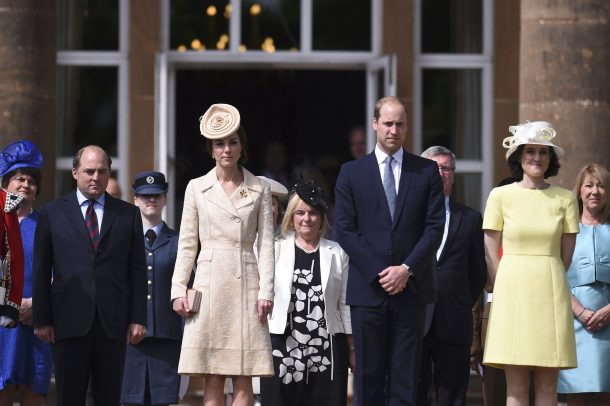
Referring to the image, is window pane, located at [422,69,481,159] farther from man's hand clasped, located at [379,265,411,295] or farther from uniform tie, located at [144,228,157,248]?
man's hand clasped, located at [379,265,411,295]

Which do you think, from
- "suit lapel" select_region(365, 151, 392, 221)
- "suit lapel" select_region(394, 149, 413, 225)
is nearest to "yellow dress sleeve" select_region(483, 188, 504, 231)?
"suit lapel" select_region(394, 149, 413, 225)

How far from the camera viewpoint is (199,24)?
46.6 feet

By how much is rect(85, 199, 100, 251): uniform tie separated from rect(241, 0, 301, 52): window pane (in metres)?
4.92

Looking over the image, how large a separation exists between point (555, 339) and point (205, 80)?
974 centimetres

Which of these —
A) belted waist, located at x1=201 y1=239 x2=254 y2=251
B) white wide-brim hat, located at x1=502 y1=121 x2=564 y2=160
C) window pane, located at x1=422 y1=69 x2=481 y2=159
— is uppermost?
window pane, located at x1=422 y1=69 x2=481 y2=159

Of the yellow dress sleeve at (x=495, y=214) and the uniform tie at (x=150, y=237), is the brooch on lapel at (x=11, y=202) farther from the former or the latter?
the yellow dress sleeve at (x=495, y=214)

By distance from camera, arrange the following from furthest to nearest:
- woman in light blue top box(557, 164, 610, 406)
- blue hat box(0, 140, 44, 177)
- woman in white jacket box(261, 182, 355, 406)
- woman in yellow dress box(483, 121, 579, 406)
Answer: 1. woman in light blue top box(557, 164, 610, 406)
2. blue hat box(0, 140, 44, 177)
3. woman in white jacket box(261, 182, 355, 406)
4. woman in yellow dress box(483, 121, 579, 406)

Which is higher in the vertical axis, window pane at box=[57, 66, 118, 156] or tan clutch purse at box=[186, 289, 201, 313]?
window pane at box=[57, 66, 118, 156]

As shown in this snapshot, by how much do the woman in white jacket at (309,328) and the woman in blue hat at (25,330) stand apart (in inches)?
61.3

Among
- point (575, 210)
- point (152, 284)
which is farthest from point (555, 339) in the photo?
point (152, 284)

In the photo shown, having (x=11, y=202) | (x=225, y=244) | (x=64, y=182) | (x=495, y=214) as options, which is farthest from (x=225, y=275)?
(x=64, y=182)

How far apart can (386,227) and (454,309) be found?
1222 mm

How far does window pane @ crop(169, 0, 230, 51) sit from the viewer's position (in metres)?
14.2

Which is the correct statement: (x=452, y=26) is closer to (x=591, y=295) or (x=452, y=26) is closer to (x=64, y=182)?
(x=64, y=182)
